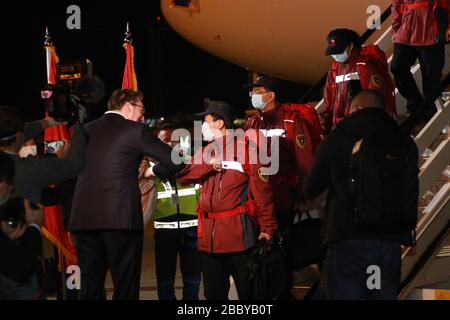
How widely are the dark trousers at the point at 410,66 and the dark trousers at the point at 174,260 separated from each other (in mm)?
2224

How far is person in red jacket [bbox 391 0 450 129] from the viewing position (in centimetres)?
771

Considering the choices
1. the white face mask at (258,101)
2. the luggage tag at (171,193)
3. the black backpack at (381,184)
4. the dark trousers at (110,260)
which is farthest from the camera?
the luggage tag at (171,193)

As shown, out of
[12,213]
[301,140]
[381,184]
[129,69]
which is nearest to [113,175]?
[12,213]

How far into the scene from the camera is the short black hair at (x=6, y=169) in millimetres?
4793

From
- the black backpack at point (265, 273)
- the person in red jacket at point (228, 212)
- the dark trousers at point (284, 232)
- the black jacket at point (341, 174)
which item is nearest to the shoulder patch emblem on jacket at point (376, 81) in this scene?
the dark trousers at point (284, 232)

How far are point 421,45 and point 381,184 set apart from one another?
308 cm

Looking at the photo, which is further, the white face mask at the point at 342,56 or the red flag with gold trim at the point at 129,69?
the red flag with gold trim at the point at 129,69

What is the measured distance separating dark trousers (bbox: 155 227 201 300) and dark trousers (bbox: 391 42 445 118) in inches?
87.6

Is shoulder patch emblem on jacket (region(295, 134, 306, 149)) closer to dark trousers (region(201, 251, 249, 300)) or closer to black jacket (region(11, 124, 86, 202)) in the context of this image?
dark trousers (region(201, 251, 249, 300))

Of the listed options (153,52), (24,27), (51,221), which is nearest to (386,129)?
(51,221)

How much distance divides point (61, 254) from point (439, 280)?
12.0 feet

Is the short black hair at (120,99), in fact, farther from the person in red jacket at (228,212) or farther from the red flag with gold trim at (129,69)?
the red flag with gold trim at (129,69)

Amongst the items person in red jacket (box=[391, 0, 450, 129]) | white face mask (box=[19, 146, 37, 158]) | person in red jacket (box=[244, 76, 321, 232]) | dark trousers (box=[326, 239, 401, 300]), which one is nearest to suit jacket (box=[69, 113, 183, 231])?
person in red jacket (box=[244, 76, 321, 232])

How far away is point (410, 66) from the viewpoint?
310 inches
